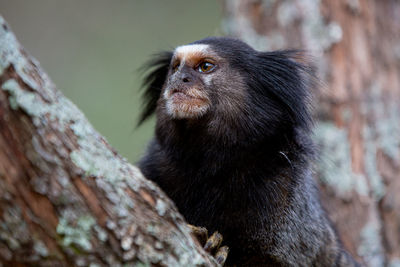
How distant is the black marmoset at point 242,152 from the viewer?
248 centimetres

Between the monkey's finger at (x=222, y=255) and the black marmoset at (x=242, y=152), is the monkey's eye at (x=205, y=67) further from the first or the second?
the monkey's finger at (x=222, y=255)

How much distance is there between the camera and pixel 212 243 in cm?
223

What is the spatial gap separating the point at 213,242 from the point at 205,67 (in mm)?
1005

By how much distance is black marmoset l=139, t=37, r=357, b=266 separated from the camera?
2477mm

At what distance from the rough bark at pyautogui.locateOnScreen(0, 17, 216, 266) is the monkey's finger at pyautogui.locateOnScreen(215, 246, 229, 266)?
0.37 metres

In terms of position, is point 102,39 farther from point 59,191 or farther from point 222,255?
point 59,191

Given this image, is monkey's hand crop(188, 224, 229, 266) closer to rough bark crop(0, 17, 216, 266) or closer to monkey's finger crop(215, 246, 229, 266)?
monkey's finger crop(215, 246, 229, 266)

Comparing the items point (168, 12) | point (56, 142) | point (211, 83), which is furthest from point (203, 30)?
point (56, 142)

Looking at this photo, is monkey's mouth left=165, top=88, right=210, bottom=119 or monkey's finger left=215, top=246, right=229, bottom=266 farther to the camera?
monkey's mouth left=165, top=88, right=210, bottom=119

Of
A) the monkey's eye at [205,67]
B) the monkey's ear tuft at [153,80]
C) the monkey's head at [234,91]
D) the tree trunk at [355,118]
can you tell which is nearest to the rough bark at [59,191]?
the monkey's head at [234,91]

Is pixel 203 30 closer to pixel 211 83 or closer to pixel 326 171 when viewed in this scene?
pixel 326 171

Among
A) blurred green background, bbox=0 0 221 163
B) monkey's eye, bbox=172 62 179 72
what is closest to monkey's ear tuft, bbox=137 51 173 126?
monkey's eye, bbox=172 62 179 72

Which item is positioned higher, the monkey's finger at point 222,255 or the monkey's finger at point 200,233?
the monkey's finger at point 200,233

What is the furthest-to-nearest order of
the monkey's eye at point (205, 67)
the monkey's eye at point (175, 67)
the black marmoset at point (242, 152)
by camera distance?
1. the monkey's eye at point (175, 67)
2. the monkey's eye at point (205, 67)
3. the black marmoset at point (242, 152)
